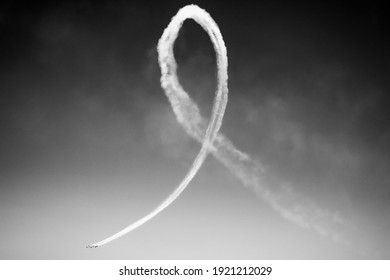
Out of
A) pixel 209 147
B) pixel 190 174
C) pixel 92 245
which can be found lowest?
pixel 92 245

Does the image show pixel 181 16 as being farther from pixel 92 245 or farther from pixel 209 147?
pixel 92 245

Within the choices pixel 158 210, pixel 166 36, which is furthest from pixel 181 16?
pixel 158 210

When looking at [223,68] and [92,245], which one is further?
[223,68]

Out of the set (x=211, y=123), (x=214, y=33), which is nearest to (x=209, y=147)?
(x=211, y=123)
